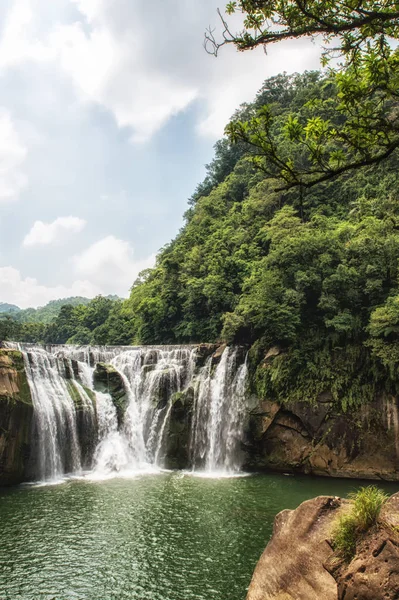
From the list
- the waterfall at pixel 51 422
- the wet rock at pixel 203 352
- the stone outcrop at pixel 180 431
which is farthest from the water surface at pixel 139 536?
the wet rock at pixel 203 352

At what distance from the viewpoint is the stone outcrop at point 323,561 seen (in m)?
4.82

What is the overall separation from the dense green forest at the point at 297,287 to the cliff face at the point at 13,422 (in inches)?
420

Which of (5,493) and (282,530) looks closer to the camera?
(282,530)

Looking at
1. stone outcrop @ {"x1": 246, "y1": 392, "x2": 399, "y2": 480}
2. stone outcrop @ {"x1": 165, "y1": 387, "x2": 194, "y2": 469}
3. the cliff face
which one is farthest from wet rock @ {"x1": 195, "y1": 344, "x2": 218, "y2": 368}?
the cliff face

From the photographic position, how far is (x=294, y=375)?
62.7 ft

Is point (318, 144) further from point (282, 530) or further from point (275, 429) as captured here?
point (275, 429)

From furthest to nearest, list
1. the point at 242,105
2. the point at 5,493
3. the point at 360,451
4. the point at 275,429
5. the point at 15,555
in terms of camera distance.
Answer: the point at 242,105 < the point at 275,429 < the point at 360,451 < the point at 5,493 < the point at 15,555

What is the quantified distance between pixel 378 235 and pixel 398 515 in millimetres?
17345

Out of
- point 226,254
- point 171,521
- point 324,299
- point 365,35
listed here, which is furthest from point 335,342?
point 365,35

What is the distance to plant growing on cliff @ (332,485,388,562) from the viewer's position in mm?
5461

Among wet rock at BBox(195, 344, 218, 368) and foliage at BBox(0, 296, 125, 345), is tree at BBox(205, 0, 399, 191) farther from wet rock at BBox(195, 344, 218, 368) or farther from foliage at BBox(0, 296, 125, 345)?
foliage at BBox(0, 296, 125, 345)

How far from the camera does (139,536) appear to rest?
1059 centimetres

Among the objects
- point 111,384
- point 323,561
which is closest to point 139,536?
point 323,561

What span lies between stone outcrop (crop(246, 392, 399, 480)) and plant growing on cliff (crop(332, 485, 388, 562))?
1252cm
